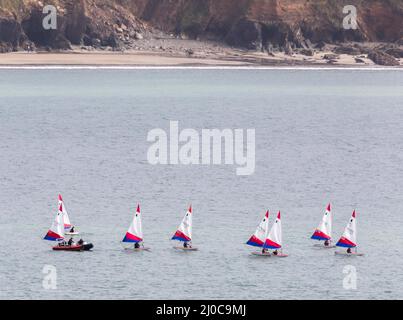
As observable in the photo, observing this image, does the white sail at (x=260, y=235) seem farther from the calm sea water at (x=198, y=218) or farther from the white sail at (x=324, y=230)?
the white sail at (x=324, y=230)

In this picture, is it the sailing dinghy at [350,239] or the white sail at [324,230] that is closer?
the sailing dinghy at [350,239]

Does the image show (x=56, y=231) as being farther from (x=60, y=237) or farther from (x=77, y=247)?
(x=77, y=247)

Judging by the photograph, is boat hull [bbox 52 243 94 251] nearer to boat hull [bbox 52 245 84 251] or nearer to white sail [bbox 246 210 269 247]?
boat hull [bbox 52 245 84 251]

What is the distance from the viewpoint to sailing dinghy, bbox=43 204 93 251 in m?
109

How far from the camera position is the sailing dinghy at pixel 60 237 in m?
109

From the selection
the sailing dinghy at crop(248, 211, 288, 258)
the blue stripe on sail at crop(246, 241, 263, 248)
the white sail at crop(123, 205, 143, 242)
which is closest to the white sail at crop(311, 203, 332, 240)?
the sailing dinghy at crop(248, 211, 288, 258)

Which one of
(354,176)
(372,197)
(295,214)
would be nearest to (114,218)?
(295,214)

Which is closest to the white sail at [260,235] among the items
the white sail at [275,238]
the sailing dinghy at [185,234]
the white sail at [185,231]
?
the white sail at [275,238]

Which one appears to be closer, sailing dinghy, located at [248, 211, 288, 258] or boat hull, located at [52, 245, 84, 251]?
sailing dinghy, located at [248, 211, 288, 258]

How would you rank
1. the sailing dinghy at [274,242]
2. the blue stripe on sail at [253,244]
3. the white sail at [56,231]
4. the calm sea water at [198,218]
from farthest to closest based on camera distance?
the white sail at [56,231], the blue stripe on sail at [253,244], the sailing dinghy at [274,242], the calm sea water at [198,218]

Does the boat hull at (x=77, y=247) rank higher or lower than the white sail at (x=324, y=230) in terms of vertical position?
lower

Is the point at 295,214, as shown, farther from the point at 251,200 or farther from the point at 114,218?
the point at 114,218

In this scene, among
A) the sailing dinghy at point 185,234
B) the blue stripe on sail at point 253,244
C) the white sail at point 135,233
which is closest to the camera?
the white sail at point 135,233

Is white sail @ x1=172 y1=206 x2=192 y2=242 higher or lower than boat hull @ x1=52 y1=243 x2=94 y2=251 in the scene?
higher
